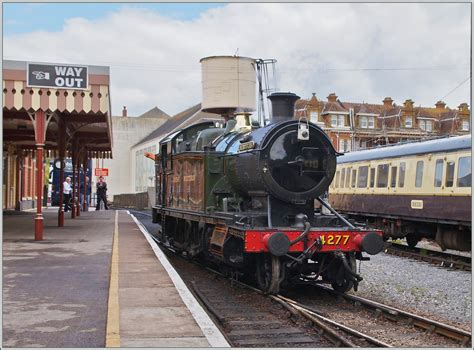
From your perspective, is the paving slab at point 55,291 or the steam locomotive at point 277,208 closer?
the paving slab at point 55,291

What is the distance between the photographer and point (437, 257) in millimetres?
14719

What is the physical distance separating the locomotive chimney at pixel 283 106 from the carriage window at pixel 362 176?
31.6 feet

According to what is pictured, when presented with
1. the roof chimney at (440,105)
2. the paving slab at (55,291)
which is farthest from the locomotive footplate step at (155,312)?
the roof chimney at (440,105)

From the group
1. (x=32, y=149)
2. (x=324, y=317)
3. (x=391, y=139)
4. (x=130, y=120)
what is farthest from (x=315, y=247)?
(x=130, y=120)

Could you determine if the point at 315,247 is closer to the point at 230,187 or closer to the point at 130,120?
the point at 230,187

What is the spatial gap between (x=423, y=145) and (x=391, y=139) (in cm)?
4528

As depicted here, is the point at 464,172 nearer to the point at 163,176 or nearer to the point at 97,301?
the point at 163,176

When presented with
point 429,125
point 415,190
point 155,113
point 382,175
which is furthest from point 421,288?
point 155,113

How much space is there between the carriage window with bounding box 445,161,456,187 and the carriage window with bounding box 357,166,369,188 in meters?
4.75

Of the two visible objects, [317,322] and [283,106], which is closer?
[317,322]

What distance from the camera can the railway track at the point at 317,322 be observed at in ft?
21.9

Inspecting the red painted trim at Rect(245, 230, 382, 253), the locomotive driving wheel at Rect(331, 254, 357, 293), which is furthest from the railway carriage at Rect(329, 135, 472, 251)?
the red painted trim at Rect(245, 230, 382, 253)

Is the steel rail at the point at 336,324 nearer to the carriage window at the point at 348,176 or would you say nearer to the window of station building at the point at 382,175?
the window of station building at the point at 382,175

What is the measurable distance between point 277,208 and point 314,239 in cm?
94
